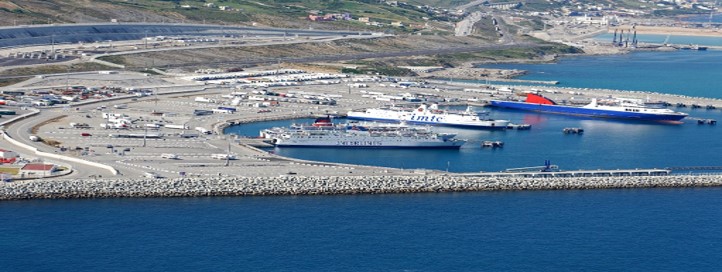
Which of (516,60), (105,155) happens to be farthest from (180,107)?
(516,60)

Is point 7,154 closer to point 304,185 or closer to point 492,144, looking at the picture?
point 304,185

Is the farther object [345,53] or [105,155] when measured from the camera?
[345,53]

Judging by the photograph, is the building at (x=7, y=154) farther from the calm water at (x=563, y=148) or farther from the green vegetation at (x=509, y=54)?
the green vegetation at (x=509, y=54)

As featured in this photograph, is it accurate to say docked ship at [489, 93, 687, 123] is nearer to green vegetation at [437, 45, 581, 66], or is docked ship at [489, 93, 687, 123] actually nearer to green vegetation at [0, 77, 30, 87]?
green vegetation at [0, 77, 30, 87]

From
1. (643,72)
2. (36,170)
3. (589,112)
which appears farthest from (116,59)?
(643,72)

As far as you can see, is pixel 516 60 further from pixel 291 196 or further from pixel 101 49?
pixel 291 196

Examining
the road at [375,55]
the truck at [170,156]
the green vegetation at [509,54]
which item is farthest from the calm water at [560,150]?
the green vegetation at [509,54]
